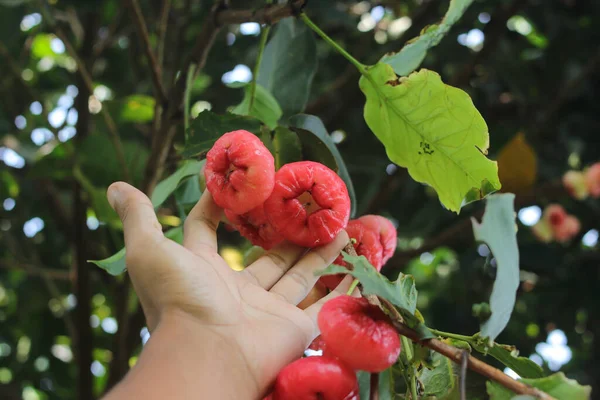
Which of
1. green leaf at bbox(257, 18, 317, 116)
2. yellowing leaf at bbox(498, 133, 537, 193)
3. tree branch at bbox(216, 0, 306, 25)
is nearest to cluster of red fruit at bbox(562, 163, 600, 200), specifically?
yellowing leaf at bbox(498, 133, 537, 193)

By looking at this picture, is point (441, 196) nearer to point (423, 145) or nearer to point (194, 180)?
point (423, 145)

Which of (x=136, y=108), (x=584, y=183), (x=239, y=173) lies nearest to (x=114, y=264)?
(x=239, y=173)

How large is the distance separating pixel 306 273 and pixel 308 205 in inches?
3.2

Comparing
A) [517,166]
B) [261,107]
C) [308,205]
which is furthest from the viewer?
[517,166]

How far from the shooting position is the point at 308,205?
2.47 ft

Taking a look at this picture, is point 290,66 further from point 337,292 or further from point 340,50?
point 337,292

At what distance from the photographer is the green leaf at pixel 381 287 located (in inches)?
21.8

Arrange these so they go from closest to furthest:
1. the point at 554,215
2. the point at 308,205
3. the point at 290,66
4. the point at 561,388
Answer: the point at 561,388 < the point at 308,205 < the point at 290,66 < the point at 554,215

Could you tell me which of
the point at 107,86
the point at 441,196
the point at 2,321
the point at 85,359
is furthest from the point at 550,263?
the point at 2,321

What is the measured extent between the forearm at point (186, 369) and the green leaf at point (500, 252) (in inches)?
9.5

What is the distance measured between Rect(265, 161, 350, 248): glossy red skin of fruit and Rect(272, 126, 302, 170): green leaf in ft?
0.43

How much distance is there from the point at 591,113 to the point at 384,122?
141 centimetres

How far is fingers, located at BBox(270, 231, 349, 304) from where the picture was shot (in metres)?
0.75

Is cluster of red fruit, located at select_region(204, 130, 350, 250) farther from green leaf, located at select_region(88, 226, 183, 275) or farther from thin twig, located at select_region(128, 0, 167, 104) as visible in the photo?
thin twig, located at select_region(128, 0, 167, 104)
